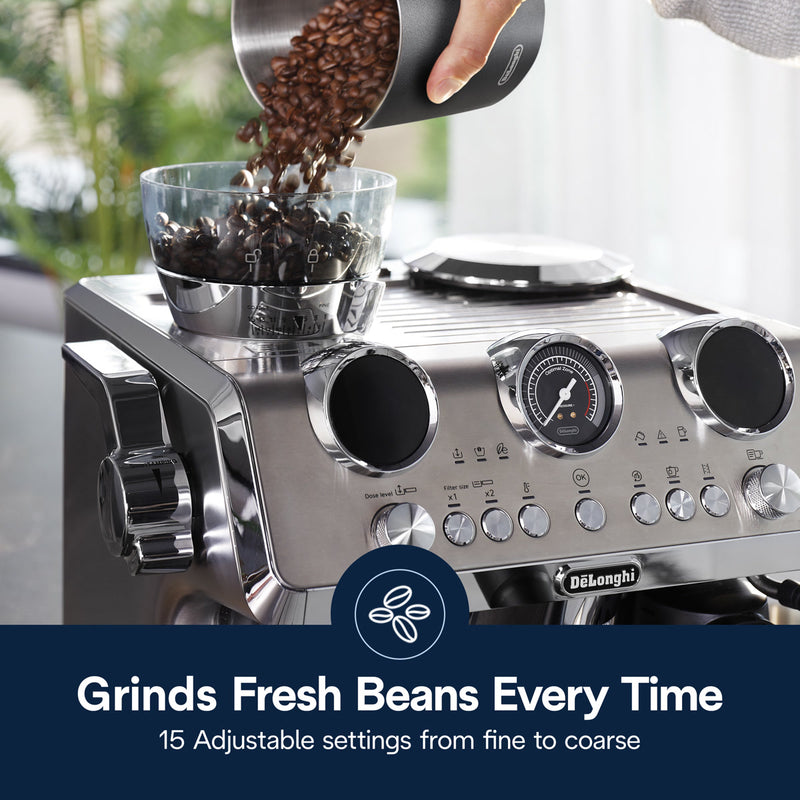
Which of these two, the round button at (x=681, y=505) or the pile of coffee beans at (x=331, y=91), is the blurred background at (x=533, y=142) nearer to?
the pile of coffee beans at (x=331, y=91)

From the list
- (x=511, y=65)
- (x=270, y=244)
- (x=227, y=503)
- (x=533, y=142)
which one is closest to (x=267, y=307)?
(x=270, y=244)

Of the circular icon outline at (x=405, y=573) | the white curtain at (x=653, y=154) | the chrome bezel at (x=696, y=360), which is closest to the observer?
the circular icon outline at (x=405, y=573)

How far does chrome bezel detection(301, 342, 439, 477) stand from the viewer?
24.9 inches

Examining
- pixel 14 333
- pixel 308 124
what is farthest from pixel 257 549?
pixel 14 333

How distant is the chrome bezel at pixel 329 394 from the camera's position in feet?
2.07

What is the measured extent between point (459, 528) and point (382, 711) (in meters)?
0.11

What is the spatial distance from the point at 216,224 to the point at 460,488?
220mm

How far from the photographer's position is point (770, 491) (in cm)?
70

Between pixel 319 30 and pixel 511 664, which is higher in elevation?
pixel 319 30

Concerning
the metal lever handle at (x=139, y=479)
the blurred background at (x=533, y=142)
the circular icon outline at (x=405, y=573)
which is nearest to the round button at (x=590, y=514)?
the circular icon outline at (x=405, y=573)

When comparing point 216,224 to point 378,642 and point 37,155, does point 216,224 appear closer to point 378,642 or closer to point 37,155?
point 378,642

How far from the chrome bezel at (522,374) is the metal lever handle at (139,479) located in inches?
7.6

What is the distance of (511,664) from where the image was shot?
0.62 metres

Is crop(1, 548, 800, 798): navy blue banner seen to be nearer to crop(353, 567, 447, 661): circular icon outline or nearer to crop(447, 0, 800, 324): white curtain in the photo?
crop(353, 567, 447, 661): circular icon outline
